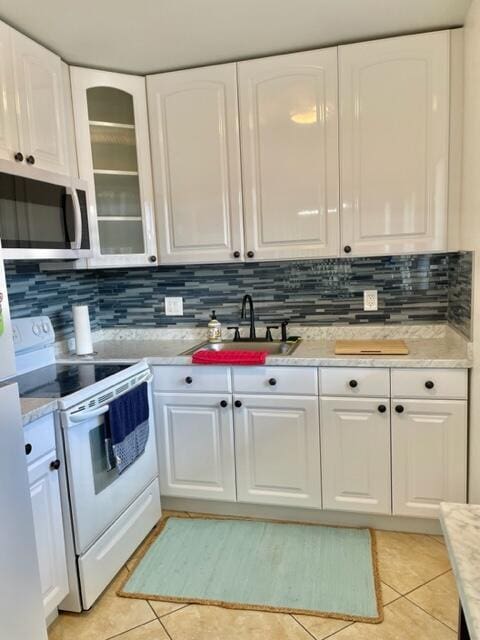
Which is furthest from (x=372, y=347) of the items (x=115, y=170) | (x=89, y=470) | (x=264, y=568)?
(x=115, y=170)

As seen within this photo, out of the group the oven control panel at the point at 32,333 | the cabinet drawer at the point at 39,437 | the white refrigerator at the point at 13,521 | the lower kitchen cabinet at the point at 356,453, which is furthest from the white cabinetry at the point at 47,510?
the lower kitchen cabinet at the point at 356,453

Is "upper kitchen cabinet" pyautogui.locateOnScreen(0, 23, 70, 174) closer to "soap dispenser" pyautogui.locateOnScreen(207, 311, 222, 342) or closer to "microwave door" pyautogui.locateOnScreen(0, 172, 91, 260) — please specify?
"microwave door" pyautogui.locateOnScreen(0, 172, 91, 260)

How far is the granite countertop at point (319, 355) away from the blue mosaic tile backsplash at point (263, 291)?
0.49 feet

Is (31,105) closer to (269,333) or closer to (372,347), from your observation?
(269,333)

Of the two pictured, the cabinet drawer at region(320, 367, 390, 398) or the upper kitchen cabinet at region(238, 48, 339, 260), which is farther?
the upper kitchen cabinet at region(238, 48, 339, 260)

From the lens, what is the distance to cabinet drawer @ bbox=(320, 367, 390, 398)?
86.2 inches

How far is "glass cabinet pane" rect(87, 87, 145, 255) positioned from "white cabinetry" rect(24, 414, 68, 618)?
1188 mm

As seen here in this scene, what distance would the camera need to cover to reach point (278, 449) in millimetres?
2361

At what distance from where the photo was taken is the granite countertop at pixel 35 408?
5.29 ft

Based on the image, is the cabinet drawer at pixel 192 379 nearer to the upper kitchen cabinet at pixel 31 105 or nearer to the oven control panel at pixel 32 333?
the oven control panel at pixel 32 333

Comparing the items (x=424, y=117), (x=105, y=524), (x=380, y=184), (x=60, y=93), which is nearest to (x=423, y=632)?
(x=105, y=524)

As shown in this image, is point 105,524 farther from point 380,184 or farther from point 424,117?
point 424,117

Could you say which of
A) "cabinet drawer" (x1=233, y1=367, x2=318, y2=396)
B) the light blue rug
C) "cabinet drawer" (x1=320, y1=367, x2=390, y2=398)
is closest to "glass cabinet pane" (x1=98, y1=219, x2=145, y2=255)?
"cabinet drawer" (x1=233, y1=367, x2=318, y2=396)

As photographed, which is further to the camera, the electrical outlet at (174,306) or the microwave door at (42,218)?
the electrical outlet at (174,306)
